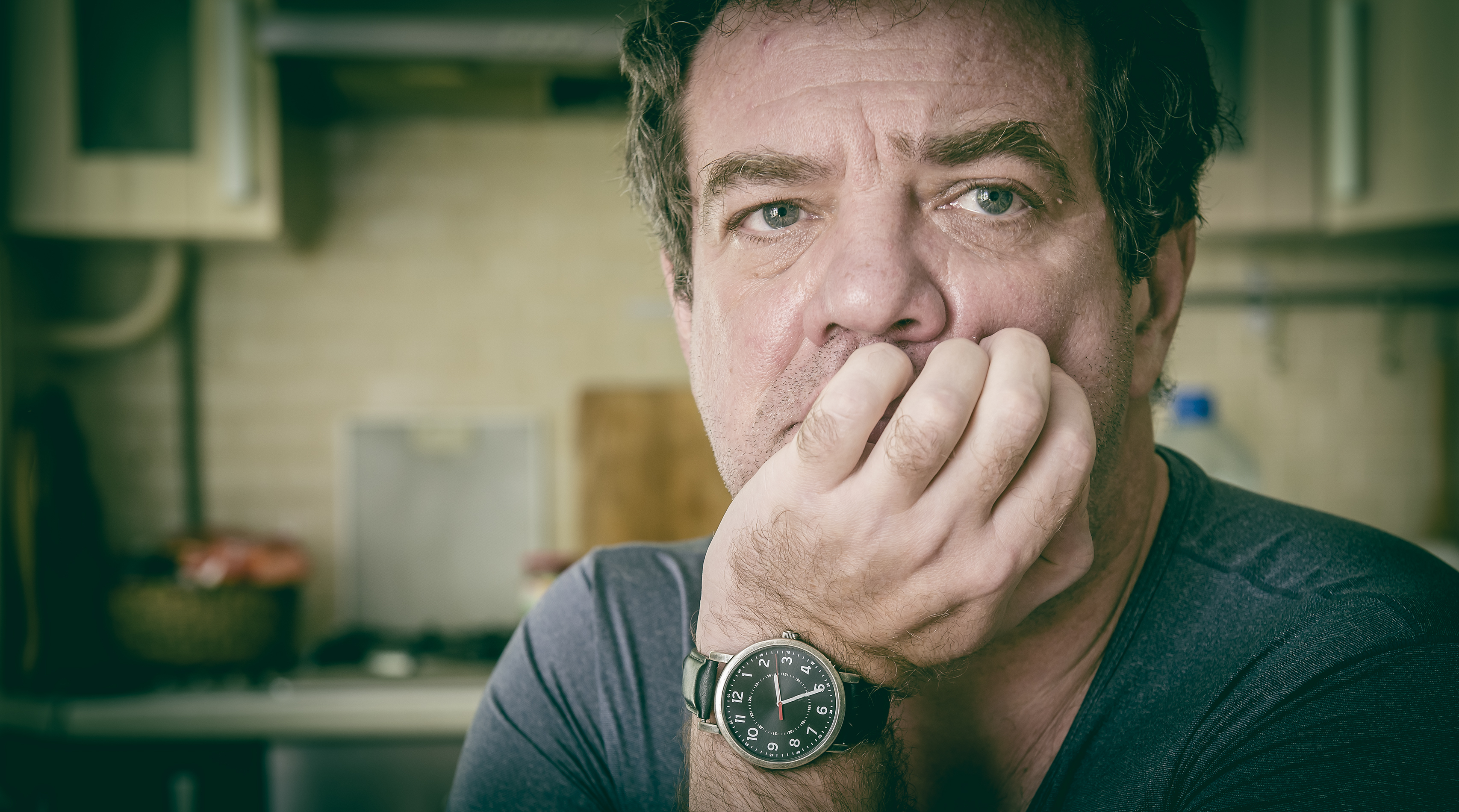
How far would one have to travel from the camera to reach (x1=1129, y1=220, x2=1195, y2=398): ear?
2.91ft

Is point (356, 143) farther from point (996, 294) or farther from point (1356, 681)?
point (1356, 681)

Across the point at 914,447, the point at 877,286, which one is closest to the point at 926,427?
the point at 914,447

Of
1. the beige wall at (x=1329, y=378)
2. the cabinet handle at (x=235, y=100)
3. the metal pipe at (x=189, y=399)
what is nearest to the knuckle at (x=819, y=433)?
the cabinet handle at (x=235, y=100)

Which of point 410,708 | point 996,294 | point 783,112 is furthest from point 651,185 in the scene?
point 410,708

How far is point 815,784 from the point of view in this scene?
704mm

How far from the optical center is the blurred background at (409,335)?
200 cm

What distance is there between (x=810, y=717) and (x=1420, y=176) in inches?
79.8

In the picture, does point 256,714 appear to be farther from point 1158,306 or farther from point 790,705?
point 1158,306

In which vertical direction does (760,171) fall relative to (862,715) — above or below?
above

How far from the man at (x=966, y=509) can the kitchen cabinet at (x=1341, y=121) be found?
1191 mm

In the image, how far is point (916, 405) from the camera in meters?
0.61

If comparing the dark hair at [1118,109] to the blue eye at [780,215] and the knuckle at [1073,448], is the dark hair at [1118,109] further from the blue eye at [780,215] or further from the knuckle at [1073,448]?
the knuckle at [1073,448]

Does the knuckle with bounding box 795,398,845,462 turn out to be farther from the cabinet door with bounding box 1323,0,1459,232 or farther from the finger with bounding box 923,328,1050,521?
the cabinet door with bounding box 1323,0,1459,232

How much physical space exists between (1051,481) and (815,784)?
292mm
